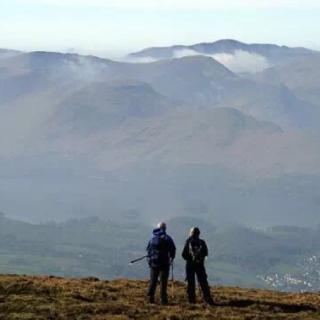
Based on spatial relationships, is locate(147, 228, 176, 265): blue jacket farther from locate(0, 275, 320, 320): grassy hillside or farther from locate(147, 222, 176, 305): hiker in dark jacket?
locate(0, 275, 320, 320): grassy hillside

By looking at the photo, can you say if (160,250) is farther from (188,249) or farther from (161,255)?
(188,249)

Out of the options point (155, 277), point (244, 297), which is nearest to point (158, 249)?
point (155, 277)

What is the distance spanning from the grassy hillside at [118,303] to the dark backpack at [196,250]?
2110mm

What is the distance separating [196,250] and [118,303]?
13.8ft

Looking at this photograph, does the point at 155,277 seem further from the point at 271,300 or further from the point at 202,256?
the point at 271,300

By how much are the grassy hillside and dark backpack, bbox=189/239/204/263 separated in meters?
2.11

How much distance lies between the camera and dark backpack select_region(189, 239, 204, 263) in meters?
37.1

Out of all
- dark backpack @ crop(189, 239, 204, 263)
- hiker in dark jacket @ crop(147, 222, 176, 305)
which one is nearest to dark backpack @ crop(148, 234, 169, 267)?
hiker in dark jacket @ crop(147, 222, 176, 305)

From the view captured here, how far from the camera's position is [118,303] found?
36.8 m

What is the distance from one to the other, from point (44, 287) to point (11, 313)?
6.33 metres

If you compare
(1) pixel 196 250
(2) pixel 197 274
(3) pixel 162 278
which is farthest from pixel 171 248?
(2) pixel 197 274

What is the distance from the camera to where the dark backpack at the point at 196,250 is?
37.1 metres

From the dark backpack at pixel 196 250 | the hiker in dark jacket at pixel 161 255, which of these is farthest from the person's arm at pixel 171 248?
the dark backpack at pixel 196 250

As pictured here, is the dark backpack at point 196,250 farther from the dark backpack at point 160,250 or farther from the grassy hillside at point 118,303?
the grassy hillside at point 118,303
